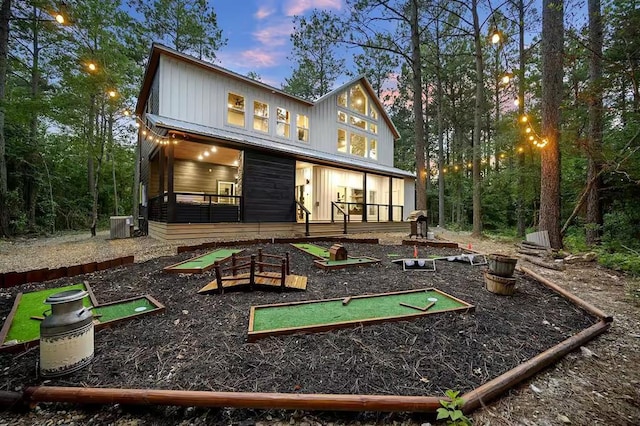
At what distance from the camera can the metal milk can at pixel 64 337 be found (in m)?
1.92

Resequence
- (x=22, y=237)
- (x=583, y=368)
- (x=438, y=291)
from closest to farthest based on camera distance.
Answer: (x=583, y=368) < (x=438, y=291) < (x=22, y=237)

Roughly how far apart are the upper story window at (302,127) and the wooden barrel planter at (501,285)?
11178 mm

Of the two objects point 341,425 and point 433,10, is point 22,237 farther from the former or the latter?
point 433,10

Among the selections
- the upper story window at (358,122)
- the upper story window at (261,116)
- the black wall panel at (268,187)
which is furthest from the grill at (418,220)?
the upper story window at (358,122)

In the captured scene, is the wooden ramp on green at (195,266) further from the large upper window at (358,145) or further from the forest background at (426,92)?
the large upper window at (358,145)

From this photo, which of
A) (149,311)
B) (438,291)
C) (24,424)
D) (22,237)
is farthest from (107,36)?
(438,291)

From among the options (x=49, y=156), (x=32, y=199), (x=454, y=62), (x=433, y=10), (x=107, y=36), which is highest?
(x=454, y=62)

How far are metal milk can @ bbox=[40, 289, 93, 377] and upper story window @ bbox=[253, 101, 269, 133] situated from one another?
10729 millimetres

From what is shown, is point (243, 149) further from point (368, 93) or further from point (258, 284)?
point (368, 93)

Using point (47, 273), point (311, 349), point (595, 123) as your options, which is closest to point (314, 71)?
point (595, 123)

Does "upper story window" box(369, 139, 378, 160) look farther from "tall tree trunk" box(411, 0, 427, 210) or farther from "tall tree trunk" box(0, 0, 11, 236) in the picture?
"tall tree trunk" box(0, 0, 11, 236)

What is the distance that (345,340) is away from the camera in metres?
2.44

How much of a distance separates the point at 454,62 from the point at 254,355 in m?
21.8

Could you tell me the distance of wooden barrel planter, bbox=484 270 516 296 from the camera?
3682mm
